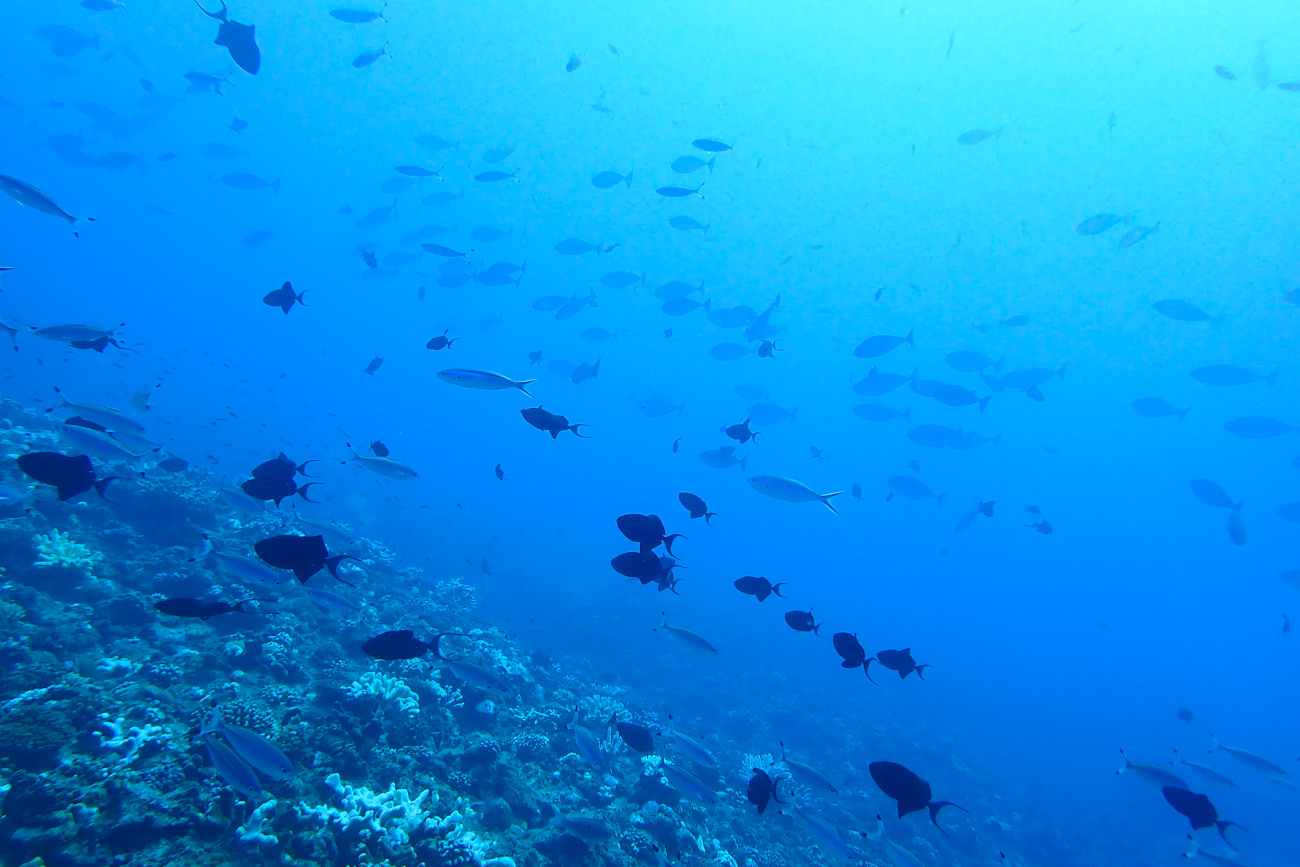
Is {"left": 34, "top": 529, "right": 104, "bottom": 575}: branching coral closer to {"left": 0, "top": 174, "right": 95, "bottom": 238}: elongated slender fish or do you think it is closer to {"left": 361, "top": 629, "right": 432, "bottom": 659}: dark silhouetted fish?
{"left": 0, "top": 174, "right": 95, "bottom": 238}: elongated slender fish

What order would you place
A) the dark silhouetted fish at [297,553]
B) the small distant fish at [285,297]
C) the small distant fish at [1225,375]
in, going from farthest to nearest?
the small distant fish at [1225,375], the small distant fish at [285,297], the dark silhouetted fish at [297,553]

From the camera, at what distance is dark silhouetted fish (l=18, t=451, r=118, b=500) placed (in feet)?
14.6

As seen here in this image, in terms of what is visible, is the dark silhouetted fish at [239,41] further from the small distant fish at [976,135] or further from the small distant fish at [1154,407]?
the small distant fish at [1154,407]

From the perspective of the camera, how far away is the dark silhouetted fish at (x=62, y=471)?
14.6 ft

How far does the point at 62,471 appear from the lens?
4559mm

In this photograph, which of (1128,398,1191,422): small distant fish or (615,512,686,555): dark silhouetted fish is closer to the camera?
(615,512,686,555): dark silhouetted fish

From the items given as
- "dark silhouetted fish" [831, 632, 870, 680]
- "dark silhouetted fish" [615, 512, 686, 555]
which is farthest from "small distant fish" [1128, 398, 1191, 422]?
"dark silhouetted fish" [615, 512, 686, 555]

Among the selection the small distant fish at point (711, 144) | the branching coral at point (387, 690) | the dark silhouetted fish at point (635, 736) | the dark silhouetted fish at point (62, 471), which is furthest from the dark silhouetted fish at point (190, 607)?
the small distant fish at point (711, 144)

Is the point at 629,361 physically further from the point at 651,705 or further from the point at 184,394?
the point at 651,705

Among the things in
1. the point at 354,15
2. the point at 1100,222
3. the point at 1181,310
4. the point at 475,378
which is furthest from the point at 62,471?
the point at 1181,310

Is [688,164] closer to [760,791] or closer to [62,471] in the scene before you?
[62,471]

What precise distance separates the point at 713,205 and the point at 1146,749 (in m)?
50.0

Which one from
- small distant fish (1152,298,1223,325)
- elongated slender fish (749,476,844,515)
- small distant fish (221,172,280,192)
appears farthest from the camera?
small distant fish (221,172,280,192)

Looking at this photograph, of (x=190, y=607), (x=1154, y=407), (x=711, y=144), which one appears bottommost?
(x=190, y=607)
